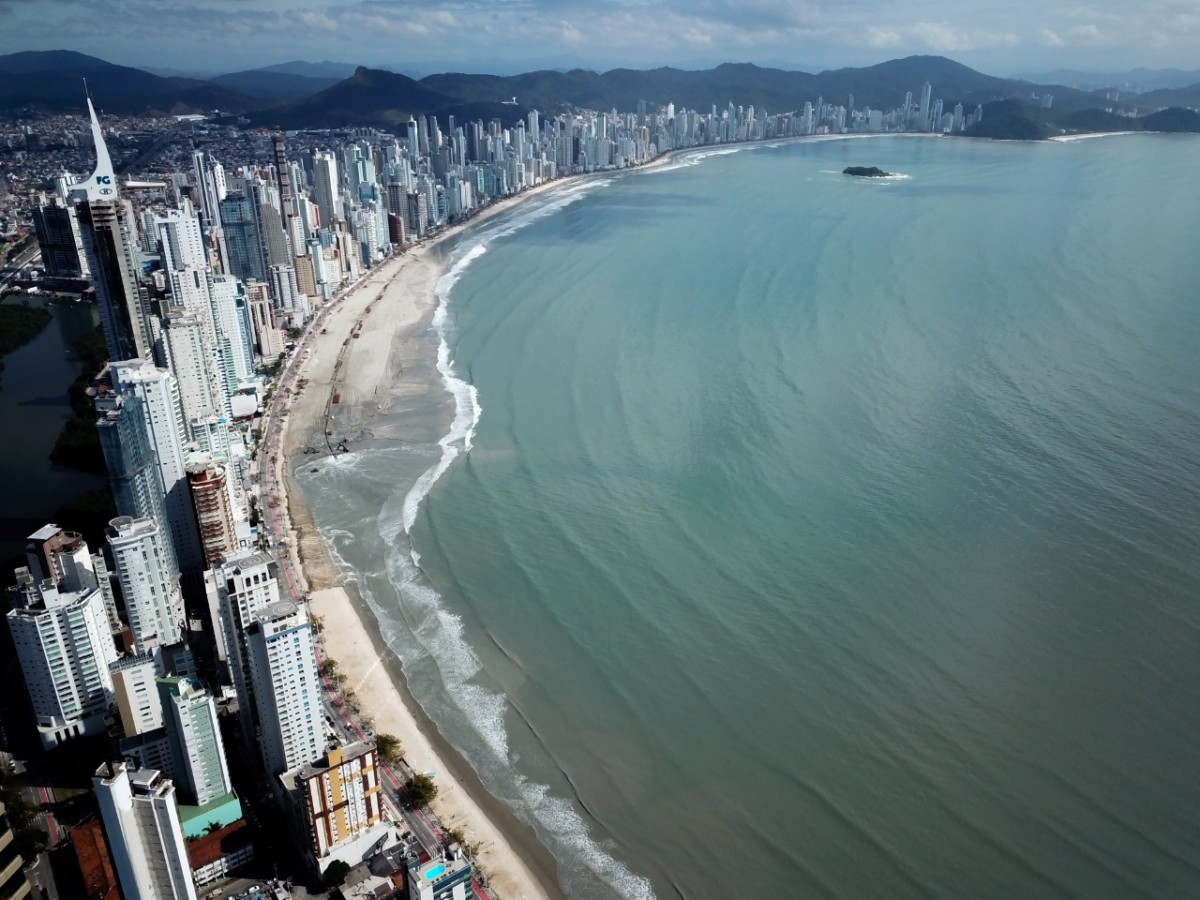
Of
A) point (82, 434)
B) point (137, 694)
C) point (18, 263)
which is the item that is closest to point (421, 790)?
point (137, 694)

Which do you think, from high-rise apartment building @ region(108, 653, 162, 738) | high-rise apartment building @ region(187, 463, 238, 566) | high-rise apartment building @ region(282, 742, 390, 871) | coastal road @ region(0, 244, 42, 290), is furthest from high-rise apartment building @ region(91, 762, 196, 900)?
coastal road @ region(0, 244, 42, 290)

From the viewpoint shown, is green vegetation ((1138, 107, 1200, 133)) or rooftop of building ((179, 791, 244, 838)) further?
green vegetation ((1138, 107, 1200, 133))

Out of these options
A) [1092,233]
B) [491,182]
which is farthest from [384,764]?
[491,182]

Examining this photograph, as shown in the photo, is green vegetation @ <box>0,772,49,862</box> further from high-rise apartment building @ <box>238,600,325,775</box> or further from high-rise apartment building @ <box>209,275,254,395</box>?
high-rise apartment building @ <box>209,275,254,395</box>

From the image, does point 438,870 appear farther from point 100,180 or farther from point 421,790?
point 100,180

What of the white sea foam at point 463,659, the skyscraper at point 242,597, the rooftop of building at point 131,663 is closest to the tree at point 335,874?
the white sea foam at point 463,659
